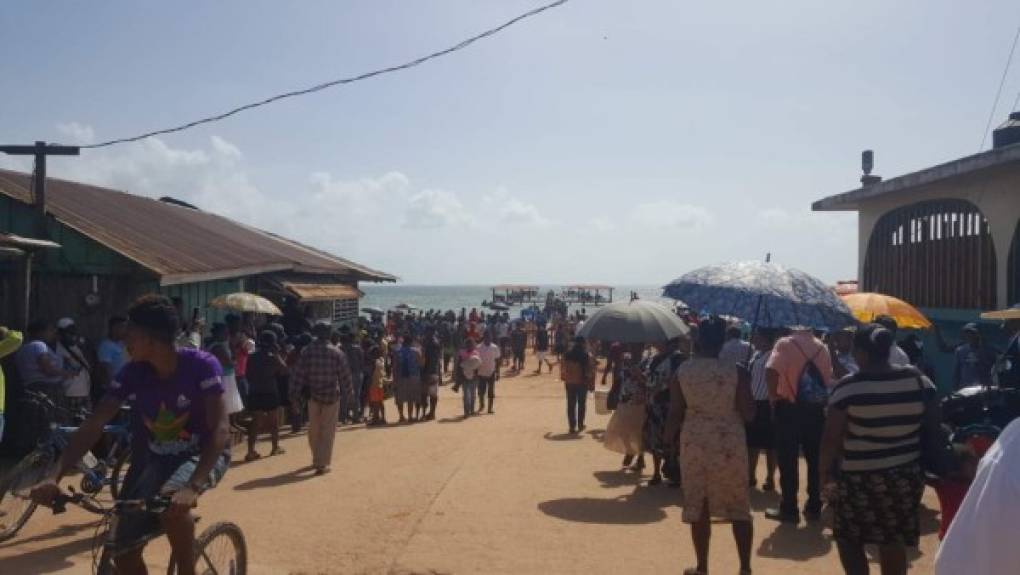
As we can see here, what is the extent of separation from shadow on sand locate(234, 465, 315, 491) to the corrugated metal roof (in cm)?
335

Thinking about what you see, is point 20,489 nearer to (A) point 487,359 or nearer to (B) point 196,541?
(B) point 196,541

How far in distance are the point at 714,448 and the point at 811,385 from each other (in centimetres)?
223

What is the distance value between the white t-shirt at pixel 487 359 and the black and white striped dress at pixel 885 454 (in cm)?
1056

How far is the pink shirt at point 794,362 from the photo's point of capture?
7.24m

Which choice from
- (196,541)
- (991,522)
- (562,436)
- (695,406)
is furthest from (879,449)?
(562,436)

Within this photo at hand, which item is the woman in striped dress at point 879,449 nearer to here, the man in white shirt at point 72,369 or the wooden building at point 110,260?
the man in white shirt at point 72,369

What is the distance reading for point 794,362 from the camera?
723 cm

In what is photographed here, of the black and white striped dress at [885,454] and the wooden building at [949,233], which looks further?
the wooden building at [949,233]

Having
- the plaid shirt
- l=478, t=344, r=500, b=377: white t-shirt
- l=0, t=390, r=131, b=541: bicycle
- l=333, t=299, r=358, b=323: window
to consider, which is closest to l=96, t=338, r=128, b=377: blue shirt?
the plaid shirt

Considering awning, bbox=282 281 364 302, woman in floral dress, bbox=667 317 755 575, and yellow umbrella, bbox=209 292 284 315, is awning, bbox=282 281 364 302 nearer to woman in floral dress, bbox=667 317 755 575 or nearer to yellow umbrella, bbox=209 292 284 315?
yellow umbrella, bbox=209 292 284 315

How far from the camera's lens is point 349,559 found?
6199mm

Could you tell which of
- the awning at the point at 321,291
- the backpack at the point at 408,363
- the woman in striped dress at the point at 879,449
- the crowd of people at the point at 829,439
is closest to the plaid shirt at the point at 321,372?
the backpack at the point at 408,363

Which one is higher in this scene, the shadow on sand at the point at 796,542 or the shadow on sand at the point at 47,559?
the shadow on sand at the point at 796,542

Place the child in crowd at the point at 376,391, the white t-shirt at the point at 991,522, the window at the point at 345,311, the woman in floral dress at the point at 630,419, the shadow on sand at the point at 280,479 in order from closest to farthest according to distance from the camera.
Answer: the white t-shirt at the point at 991,522 < the shadow on sand at the point at 280,479 < the woman in floral dress at the point at 630,419 < the child in crowd at the point at 376,391 < the window at the point at 345,311
